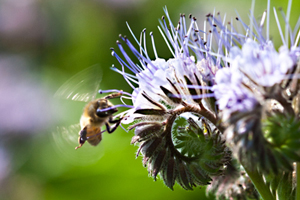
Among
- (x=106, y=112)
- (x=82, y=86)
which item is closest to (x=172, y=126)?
(x=106, y=112)

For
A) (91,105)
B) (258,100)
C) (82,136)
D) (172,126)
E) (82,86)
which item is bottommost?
(258,100)

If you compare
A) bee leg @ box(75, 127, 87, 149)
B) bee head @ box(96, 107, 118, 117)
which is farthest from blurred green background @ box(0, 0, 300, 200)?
bee head @ box(96, 107, 118, 117)

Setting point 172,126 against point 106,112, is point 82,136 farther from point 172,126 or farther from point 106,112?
point 172,126

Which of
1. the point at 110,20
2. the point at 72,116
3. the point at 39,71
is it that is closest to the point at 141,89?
the point at 72,116

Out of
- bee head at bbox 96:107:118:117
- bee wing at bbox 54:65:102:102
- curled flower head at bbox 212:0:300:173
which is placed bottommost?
curled flower head at bbox 212:0:300:173

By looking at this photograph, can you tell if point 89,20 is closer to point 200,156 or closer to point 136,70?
point 136,70

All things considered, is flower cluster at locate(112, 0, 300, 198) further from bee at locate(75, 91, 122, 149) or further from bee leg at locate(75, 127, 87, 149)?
bee leg at locate(75, 127, 87, 149)
